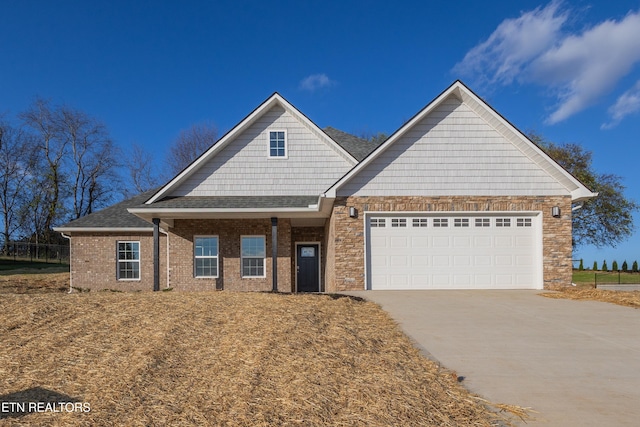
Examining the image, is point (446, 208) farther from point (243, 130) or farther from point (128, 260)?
point (128, 260)

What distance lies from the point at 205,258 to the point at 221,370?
1100cm

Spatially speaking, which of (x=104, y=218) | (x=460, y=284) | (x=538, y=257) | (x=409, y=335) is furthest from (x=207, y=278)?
(x=538, y=257)

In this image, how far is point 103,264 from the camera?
1633cm

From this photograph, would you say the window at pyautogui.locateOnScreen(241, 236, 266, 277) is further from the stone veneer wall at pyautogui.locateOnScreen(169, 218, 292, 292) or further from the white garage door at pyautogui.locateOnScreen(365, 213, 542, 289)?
the white garage door at pyautogui.locateOnScreen(365, 213, 542, 289)

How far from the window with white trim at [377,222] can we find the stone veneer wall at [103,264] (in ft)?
28.7

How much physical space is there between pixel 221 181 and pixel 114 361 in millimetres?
10468

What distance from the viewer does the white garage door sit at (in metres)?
12.6

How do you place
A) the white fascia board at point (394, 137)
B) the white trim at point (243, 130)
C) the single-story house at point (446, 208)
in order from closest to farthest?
the white fascia board at point (394, 137), the single-story house at point (446, 208), the white trim at point (243, 130)

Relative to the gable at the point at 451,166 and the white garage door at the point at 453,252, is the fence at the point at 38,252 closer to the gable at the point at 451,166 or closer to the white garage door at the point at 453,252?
the white garage door at the point at 453,252

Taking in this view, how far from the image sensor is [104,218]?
56.2ft

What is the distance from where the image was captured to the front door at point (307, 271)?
16.5 metres

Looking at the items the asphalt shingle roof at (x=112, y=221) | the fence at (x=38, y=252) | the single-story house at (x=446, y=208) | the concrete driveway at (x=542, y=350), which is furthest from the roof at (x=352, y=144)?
the fence at (x=38, y=252)

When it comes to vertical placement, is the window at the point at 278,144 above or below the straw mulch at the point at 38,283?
above

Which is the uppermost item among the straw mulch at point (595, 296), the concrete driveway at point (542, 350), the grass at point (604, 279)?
the concrete driveway at point (542, 350)
